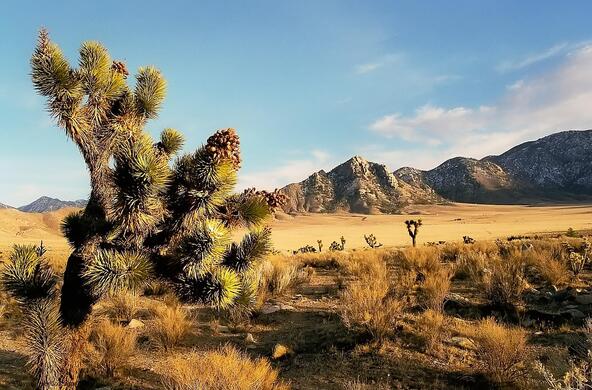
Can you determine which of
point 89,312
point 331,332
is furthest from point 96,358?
point 331,332

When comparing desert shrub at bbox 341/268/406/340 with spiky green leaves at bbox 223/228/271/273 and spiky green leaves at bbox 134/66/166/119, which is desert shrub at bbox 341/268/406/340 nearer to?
spiky green leaves at bbox 223/228/271/273

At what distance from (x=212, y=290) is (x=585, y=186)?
22362 cm

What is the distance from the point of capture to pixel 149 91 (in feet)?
22.4

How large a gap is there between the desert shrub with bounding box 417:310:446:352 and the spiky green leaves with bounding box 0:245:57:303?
601 centimetres

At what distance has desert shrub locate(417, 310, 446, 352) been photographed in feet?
25.2

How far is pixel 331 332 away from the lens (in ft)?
29.0

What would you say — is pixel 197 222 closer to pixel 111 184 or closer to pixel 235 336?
pixel 111 184

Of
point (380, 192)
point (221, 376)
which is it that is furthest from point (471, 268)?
point (380, 192)

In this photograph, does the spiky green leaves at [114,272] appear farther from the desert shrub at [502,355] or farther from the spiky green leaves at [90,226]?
the desert shrub at [502,355]

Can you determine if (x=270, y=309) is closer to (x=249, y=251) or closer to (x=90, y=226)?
(x=249, y=251)

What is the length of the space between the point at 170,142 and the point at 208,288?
101 inches

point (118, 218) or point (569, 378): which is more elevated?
point (118, 218)

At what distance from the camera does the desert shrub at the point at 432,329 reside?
25.2 feet

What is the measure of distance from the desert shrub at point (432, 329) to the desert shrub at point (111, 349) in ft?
17.2
